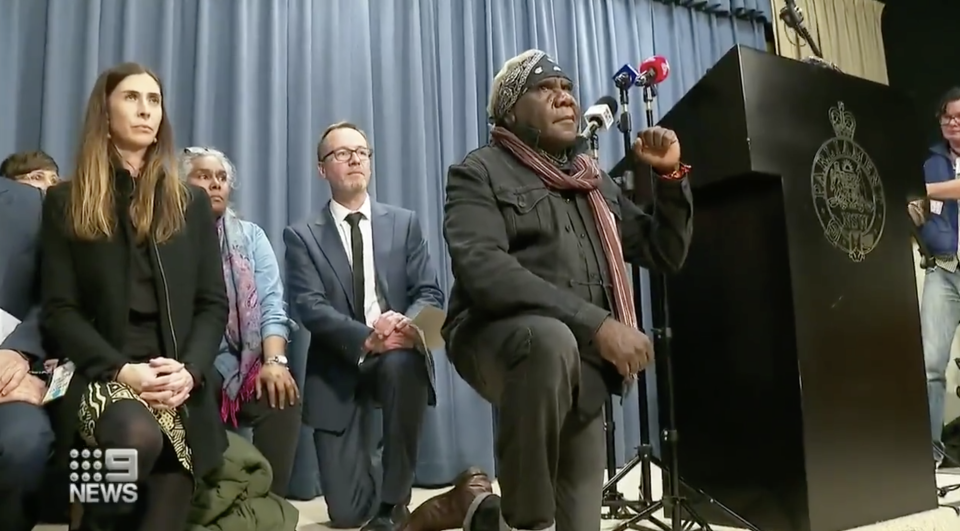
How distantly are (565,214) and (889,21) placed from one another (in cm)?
437

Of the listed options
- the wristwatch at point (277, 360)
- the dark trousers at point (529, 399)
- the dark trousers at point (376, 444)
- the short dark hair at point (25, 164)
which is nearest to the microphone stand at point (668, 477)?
the dark trousers at point (529, 399)

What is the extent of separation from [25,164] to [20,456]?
1041mm

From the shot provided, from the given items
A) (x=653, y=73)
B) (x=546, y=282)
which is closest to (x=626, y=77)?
(x=653, y=73)

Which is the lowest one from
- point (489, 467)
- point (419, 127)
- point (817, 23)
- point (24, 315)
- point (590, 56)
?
point (489, 467)

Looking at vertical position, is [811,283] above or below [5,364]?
above

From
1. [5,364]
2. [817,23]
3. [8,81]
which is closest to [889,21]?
[817,23]

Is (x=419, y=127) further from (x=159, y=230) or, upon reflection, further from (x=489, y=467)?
(x=159, y=230)

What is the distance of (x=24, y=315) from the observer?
1589 mm

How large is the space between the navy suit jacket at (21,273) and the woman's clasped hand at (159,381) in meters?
0.29

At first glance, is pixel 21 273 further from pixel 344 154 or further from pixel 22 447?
pixel 344 154

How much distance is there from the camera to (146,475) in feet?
4.47

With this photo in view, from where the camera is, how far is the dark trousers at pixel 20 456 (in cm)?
139

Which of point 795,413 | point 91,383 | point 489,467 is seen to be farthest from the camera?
point 489,467

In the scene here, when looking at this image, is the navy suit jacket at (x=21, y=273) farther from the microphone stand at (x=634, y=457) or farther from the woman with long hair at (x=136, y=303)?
the microphone stand at (x=634, y=457)
